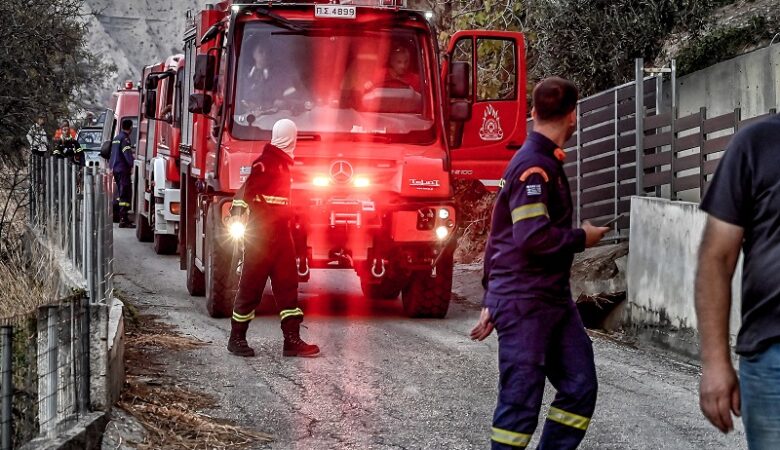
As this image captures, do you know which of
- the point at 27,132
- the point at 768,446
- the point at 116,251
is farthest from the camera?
the point at 116,251

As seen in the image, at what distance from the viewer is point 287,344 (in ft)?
34.2

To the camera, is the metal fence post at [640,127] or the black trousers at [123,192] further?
the black trousers at [123,192]

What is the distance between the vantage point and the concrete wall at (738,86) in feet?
43.5

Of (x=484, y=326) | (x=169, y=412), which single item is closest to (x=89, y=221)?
(x=169, y=412)

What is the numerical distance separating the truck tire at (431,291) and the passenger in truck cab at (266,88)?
6.59ft

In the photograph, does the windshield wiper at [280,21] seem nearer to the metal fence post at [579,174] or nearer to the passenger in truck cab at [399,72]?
the passenger in truck cab at [399,72]

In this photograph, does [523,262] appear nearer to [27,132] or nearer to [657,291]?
[657,291]

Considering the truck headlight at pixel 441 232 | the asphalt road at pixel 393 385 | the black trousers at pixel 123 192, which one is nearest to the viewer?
the asphalt road at pixel 393 385

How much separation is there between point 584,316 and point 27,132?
6.97 m

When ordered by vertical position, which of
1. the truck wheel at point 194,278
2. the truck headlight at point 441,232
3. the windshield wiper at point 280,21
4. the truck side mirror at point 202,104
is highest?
the windshield wiper at point 280,21

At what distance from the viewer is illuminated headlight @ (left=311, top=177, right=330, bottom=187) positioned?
485 inches

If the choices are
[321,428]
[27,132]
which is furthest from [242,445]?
[27,132]

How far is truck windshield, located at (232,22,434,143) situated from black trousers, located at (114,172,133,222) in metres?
12.5

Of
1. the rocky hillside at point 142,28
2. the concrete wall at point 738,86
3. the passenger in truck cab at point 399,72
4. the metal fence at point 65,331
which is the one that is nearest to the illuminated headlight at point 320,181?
the passenger in truck cab at point 399,72
